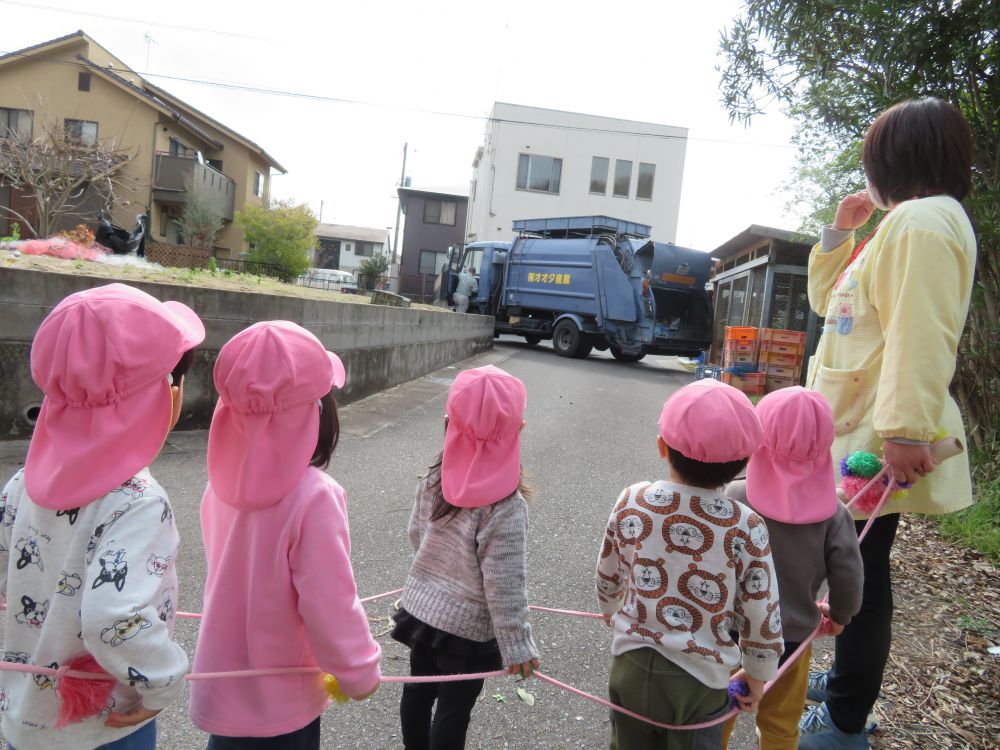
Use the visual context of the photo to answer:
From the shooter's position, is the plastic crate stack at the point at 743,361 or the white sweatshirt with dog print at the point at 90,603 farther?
the plastic crate stack at the point at 743,361

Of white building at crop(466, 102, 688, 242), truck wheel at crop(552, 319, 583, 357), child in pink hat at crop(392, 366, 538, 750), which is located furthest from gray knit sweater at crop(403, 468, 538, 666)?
white building at crop(466, 102, 688, 242)

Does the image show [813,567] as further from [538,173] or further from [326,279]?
[326,279]

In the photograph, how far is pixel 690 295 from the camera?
16766mm

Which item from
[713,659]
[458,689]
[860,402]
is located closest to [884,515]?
[860,402]

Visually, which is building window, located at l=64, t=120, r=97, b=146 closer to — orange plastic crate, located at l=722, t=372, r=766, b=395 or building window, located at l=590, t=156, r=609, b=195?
orange plastic crate, located at l=722, t=372, r=766, b=395

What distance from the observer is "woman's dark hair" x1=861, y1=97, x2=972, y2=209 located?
2.14 metres

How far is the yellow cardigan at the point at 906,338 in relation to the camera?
1.98 m

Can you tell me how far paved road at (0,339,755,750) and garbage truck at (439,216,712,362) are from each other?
609 centimetres

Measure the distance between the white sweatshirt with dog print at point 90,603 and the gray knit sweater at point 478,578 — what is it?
2.38ft

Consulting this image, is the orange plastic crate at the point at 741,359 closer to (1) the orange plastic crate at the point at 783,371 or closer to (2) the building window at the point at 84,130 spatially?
(1) the orange plastic crate at the point at 783,371

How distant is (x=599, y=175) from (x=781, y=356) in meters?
22.4

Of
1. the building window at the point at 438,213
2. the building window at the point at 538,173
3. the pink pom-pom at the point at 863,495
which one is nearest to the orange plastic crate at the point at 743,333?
the pink pom-pom at the point at 863,495

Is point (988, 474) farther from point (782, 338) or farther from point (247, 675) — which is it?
point (782, 338)

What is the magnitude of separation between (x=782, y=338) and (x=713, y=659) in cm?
1078
